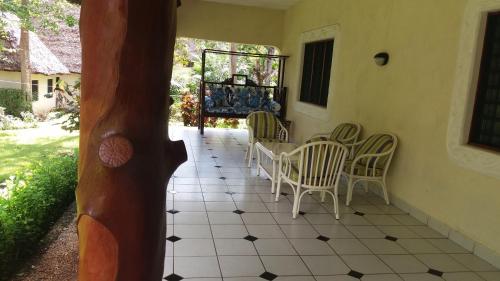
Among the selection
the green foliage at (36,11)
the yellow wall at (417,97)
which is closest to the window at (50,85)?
the green foliage at (36,11)

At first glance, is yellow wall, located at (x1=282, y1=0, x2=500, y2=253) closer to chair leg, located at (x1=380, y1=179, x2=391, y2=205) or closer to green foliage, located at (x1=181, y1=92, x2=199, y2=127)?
chair leg, located at (x1=380, y1=179, x2=391, y2=205)

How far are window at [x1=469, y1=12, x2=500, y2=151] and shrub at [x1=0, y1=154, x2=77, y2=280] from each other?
4.11 m

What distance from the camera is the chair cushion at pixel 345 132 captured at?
18.1ft

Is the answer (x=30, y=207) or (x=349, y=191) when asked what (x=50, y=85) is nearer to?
(x=30, y=207)

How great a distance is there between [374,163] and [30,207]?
3.67 m

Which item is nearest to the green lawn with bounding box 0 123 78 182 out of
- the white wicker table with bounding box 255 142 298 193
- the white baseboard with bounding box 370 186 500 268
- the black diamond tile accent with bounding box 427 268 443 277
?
the white wicker table with bounding box 255 142 298 193

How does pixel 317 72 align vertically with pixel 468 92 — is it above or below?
above

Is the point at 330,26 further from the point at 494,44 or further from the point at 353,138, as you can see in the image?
the point at 494,44

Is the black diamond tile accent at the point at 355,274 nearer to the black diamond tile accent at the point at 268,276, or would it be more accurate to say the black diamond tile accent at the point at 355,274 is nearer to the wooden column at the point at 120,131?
the black diamond tile accent at the point at 268,276

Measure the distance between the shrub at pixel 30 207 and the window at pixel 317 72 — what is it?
15.2 ft

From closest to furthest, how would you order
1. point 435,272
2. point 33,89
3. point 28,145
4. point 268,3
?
1. point 435,272
2. point 28,145
3. point 268,3
4. point 33,89

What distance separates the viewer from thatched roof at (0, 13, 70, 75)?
41.2 ft

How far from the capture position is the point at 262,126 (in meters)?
6.19

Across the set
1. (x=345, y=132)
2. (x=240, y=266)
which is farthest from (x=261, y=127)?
(x=240, y=266)
